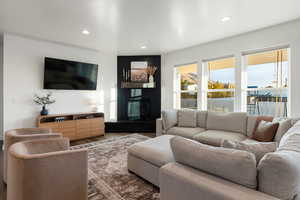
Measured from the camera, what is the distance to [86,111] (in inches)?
188

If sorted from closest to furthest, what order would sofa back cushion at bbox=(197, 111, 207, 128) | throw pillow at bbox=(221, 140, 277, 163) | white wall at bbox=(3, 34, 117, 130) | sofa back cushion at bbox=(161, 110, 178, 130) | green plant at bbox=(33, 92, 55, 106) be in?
throw pillow at bbox=(221, 140, 277, 163), white wall at bbox=(3, 34, 117, 130), sofa back cushion at bbox=(197, 111, 207, 128), sofa back cushion at bbox=(161, 110, 178, 130), green plant at bbox=(33, 92, 55, 106)

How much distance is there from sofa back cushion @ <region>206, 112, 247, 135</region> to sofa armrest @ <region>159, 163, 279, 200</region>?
2349 mm

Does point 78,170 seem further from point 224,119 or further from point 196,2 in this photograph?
point 224,119

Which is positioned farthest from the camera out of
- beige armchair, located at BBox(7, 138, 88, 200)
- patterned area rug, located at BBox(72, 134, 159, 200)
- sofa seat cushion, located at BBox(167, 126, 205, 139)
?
sofa seat cushion, located at BBox(167, 126, 205, 139)

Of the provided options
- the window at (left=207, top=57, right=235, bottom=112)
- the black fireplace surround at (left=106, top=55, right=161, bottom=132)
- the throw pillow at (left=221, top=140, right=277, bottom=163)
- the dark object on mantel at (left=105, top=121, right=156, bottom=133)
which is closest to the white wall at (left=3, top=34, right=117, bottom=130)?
the dark object on mantel at (left=105, top=121, right=156, bottom=133)

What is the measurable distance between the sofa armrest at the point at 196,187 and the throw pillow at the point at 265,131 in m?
1.97

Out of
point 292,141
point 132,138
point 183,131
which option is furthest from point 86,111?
point 292,141

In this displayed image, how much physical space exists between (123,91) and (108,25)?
263 cm

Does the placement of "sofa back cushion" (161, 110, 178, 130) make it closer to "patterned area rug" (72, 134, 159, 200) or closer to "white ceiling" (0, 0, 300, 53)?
"patterned area rug" (72, 134, 159, 200)

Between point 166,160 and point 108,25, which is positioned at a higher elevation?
point 108,25

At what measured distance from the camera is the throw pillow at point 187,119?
3.78m

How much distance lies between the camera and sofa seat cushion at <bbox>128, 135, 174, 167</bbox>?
6.51ft

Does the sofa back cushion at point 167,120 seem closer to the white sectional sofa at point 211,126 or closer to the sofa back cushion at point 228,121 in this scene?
the white sectional sofa at point 211,126

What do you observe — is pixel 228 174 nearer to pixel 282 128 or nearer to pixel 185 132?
pixel 282 128
